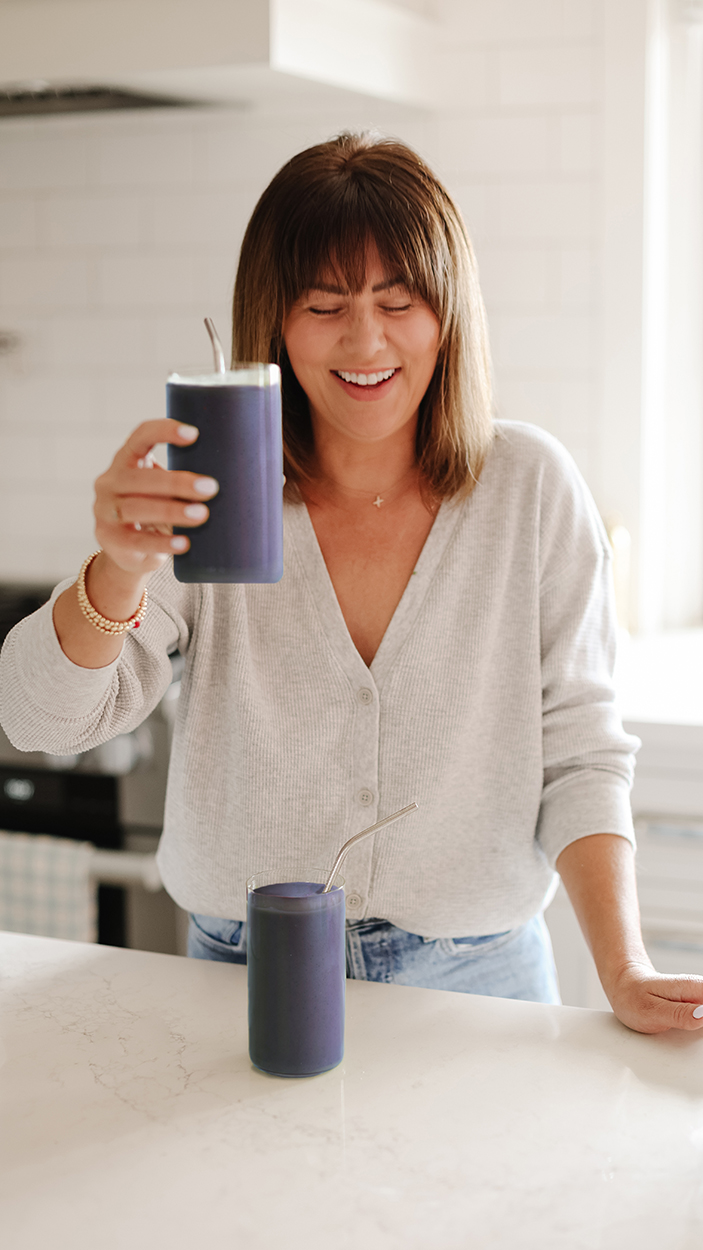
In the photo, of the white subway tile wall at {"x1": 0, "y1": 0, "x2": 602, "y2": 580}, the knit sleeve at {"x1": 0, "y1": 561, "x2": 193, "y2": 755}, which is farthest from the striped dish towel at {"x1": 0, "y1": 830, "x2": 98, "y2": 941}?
the knit sleeve at {"x1": 0, "y1": 561, "x2": 193, "y2": 755}

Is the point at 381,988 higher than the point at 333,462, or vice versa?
the point at 333,462

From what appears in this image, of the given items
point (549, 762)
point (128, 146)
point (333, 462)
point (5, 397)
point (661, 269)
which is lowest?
point (549, 762)

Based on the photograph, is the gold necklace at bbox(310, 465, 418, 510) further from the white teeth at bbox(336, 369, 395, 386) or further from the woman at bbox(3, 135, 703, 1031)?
the white teeth at bbox(336, 369, 395, 386)

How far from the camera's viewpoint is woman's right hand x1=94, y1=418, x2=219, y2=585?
818 millimetres

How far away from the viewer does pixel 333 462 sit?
1.28 meters

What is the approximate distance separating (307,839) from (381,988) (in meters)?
0.19

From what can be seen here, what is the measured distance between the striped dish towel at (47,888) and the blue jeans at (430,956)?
103cm

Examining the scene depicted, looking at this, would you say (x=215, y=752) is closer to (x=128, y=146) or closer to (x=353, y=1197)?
(x=353, y=1197)

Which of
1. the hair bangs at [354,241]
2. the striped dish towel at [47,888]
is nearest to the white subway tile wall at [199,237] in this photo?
the striped dish towel at [47,888]

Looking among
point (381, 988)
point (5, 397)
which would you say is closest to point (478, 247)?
point (5, 397)

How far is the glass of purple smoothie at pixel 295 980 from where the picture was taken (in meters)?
0.85

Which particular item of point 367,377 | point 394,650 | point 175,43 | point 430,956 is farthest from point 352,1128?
point 175,43

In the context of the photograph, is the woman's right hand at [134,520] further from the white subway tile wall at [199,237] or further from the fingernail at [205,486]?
the white subway tile wall at [199,237]

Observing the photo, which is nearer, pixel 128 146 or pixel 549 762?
pixel 549 762
